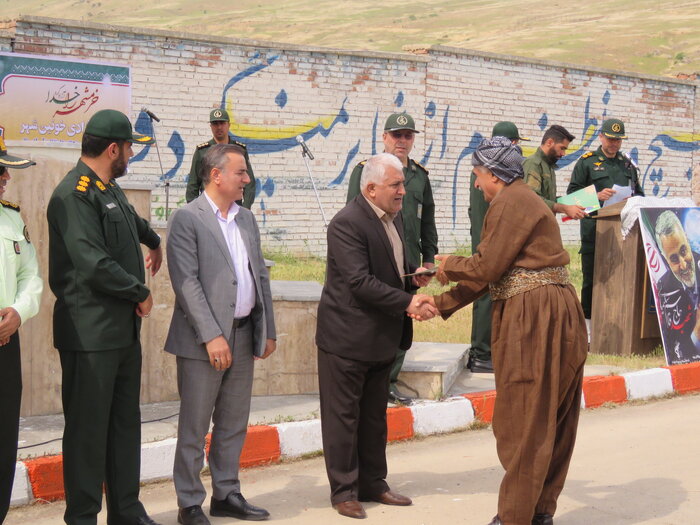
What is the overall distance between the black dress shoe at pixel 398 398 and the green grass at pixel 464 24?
31365 millimetres

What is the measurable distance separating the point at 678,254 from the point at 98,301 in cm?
622

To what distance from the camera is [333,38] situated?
187ft

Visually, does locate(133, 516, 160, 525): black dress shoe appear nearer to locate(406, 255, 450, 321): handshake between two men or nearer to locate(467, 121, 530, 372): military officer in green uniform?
locate(406, 255, 450, 321): handshake between two men

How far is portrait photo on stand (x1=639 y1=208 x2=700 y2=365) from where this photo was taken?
8.68 m

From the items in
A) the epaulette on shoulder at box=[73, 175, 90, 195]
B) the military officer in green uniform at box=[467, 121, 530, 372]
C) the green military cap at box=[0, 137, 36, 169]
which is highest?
the green military cap at box=[0, 137, 36, 169]

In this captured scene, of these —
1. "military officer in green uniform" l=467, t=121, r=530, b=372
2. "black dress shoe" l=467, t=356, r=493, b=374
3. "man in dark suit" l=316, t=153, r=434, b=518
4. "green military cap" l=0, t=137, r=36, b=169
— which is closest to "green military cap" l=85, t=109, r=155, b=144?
"green military cap" l=0, t=137, r=36, b=169

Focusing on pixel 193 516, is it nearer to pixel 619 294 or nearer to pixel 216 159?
pixel 216 159

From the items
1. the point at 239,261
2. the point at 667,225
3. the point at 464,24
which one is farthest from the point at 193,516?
the point at 464,24

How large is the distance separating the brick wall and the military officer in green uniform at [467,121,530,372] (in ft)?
21.3

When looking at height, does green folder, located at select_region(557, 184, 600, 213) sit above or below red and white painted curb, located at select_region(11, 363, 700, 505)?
above

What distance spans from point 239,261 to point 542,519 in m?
2.01

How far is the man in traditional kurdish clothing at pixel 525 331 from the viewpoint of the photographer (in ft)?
15.1

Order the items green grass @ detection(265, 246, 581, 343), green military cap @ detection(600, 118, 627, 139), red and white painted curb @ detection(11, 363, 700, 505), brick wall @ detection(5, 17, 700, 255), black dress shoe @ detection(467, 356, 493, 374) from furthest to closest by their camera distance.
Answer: brick wall @ detection(5, 17, 700, 255), green grass @ detection(265, 246, 581, 343), green military cap @ detection(600, 118, 627, 139), black dress shoe @ detection(467, 356, 493, 374), red and white painted curb @ detection(11, 363, 700, 505)

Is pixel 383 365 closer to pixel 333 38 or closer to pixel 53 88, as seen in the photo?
pixel 53 88
